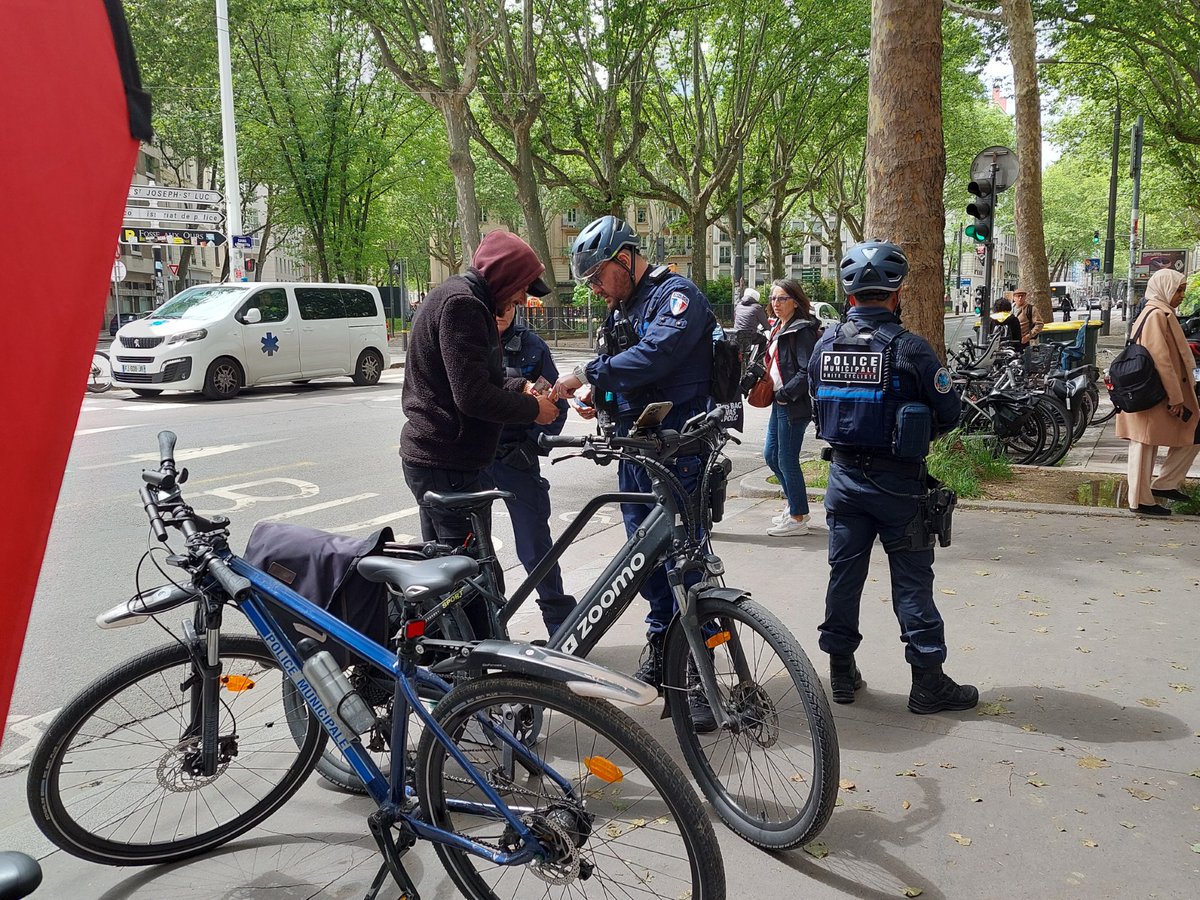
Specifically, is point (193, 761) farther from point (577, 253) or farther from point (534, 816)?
point (577, 253)

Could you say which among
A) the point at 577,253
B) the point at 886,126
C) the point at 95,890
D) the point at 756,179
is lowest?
the point at 95,890

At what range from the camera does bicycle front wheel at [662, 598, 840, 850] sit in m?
2.84

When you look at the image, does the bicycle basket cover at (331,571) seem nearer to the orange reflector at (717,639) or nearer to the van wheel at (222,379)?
the orange reflector at (717,639)

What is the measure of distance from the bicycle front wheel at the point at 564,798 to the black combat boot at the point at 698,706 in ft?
2.41

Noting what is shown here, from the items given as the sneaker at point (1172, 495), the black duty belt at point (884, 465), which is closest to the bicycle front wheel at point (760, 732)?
the black duty belt at point (884, 465)

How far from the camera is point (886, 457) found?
3809 millimetres

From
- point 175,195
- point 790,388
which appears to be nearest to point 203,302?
point 175,195

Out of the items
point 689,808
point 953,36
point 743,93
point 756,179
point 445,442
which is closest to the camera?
point 689,808

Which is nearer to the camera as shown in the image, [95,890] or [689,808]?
[689,808]

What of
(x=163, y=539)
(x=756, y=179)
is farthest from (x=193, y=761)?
(x=756, y=179)

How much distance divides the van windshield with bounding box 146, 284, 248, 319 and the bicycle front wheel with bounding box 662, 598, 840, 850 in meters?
14.6

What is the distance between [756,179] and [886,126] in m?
30.1

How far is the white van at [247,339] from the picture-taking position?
15.5 m

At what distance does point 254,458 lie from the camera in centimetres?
1029
